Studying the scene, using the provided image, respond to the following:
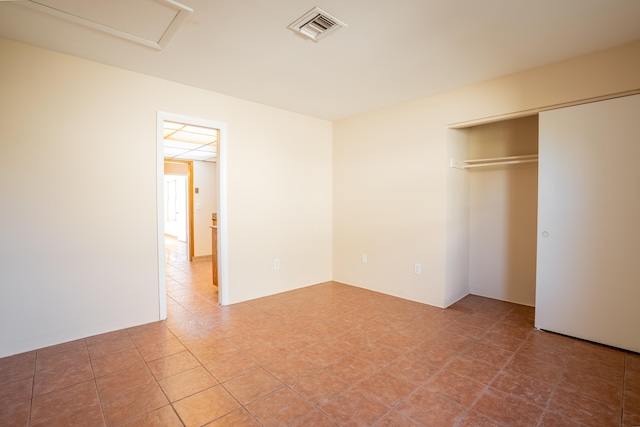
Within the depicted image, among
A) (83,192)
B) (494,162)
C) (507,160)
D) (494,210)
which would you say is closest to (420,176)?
(494,162)

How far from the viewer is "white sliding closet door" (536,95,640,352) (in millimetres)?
2488

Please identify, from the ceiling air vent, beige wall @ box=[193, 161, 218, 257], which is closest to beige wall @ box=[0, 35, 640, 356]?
the ceiling air vent

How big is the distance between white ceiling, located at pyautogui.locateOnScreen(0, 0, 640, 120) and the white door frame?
0.42 meters

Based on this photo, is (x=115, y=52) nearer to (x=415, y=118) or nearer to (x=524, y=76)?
(x=415, y=118)

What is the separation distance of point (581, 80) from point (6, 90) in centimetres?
493

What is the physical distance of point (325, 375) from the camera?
2197 mm

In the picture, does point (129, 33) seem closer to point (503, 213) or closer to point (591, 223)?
point (591, 223)

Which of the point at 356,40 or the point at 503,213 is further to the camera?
the point at 503,213

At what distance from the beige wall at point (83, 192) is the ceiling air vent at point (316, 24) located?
174 centimetres

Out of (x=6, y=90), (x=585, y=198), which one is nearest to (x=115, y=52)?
(x=6, y=90)

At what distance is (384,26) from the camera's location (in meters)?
2.19

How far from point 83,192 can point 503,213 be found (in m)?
4.73

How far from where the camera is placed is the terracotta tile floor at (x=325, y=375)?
178cm

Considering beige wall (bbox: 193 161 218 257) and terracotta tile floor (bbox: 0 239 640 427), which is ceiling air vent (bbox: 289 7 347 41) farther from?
beige wall (bbox: 193 161 218 257)
